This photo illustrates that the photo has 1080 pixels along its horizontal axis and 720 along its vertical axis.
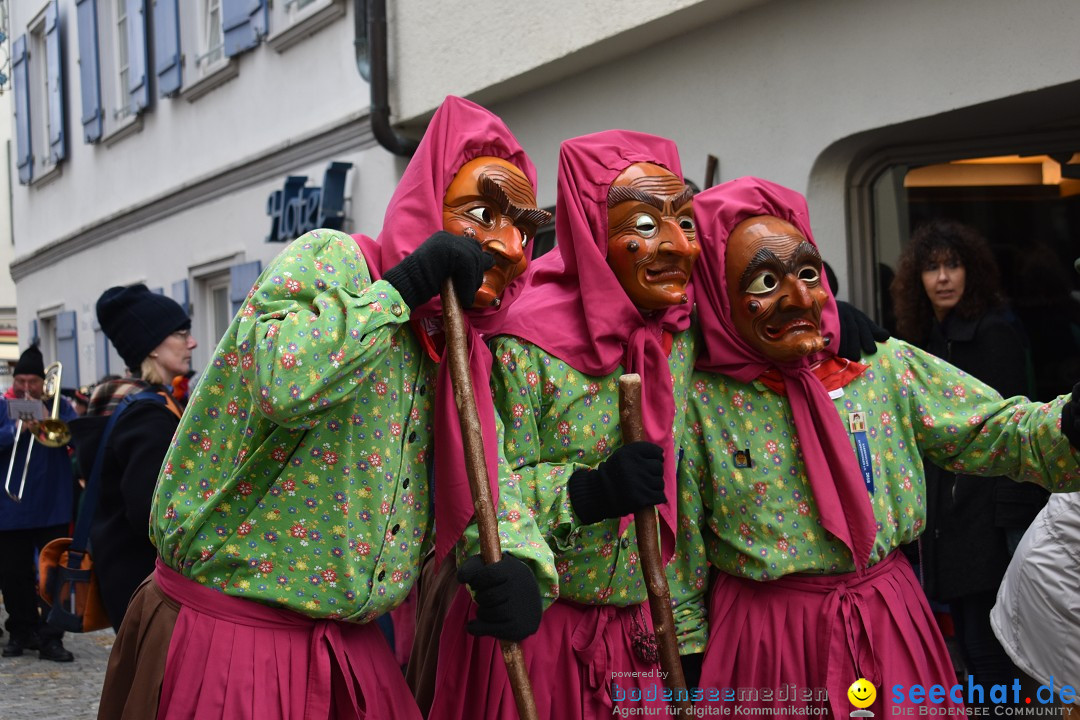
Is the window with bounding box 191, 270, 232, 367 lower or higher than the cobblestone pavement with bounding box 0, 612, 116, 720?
higher

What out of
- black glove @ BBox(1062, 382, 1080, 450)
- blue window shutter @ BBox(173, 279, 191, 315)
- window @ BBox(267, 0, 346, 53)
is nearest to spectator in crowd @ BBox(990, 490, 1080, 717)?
black glove @ BBox(1062, 382, 1080, 450)

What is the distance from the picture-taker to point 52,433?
7.31 metres

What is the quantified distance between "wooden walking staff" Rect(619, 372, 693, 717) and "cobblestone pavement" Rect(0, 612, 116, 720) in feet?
12.2

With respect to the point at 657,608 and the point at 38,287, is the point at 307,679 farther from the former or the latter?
the point at 38,287

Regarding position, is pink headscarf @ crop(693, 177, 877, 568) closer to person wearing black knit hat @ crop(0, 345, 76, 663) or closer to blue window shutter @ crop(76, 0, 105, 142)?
person wearing black knit hat @ crop(0, 345, 76, 663)

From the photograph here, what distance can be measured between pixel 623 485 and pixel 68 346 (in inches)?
574

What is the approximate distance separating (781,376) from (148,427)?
78.1 inches

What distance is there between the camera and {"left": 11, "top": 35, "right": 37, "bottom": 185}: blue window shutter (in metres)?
17.6

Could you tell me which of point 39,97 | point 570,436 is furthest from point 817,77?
point 39,97

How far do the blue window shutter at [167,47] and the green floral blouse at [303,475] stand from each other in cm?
1029

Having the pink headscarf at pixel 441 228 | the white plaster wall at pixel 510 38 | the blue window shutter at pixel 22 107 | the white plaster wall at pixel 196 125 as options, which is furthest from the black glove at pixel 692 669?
the blue window shutter at pixel 22 107

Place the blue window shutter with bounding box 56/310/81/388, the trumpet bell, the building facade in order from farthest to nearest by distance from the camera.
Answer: the blue window shutter with bounding box 56/310/81/388
the trumpet bell
the building facade

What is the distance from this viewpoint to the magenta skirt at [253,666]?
2.61 meters

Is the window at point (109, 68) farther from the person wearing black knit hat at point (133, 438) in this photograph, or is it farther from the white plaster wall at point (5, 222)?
the white plaster wall at point (5, 222)
